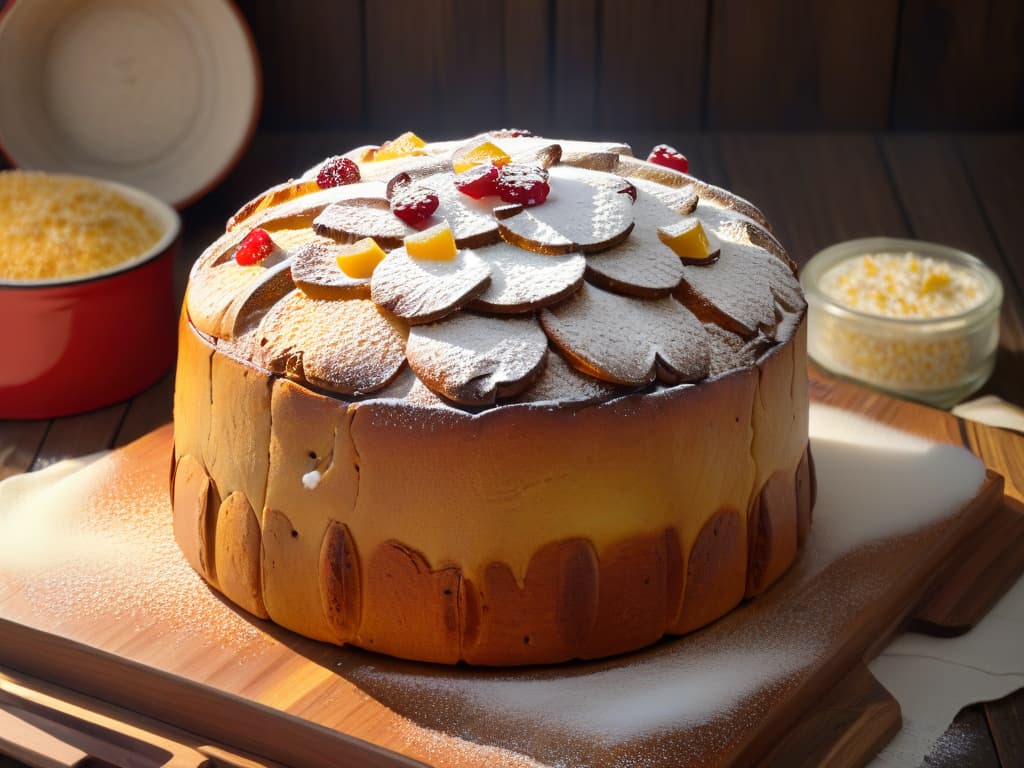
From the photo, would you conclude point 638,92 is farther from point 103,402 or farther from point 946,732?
point 946,732

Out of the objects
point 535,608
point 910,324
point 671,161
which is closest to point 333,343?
point 535,608

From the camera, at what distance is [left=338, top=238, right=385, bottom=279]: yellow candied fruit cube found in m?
1.30

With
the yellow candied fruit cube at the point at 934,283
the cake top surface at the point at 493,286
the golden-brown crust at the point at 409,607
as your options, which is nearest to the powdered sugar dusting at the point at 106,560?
the golden-brown crust at the point at 409,607

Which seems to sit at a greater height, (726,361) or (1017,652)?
(726,361)

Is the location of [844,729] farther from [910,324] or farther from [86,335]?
[86,335]

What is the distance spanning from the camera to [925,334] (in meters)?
1.96

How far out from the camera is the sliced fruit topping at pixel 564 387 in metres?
1.21

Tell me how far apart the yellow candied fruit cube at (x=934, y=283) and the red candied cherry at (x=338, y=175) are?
94 cm

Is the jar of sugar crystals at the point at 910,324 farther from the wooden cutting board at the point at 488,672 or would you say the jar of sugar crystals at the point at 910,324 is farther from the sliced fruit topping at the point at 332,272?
the sliced fruit topping at the point at 332,272

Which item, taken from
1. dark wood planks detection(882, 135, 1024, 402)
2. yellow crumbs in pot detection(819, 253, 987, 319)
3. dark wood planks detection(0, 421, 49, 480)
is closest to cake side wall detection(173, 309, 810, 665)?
dark wood planks detection(0, 421, 49, 480)

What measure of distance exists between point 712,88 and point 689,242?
149cm

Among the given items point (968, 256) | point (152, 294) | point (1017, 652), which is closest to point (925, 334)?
point (968, 256)

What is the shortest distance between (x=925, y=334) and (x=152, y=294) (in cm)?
109

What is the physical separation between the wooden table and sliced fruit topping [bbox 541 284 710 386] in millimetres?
972
